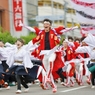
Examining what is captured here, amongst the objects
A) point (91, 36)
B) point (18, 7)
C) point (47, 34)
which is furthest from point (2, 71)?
point (18, 7)

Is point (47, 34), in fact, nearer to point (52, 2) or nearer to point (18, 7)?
point (18, 7)

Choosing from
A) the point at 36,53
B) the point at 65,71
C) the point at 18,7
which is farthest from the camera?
the point at 18,7

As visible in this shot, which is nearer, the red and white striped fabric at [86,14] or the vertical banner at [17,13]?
the red and white striped fabric at [86,14]

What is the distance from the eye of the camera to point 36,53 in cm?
1491

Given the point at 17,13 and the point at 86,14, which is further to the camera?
the point at 17,13

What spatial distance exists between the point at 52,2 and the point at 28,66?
195 ft

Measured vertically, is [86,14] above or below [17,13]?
above

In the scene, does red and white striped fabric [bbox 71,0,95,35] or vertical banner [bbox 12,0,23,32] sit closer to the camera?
red and white striped fabric [bbox 71,0,95,35]

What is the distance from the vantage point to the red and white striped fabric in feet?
42.4

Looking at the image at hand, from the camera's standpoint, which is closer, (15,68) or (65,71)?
(15,68)

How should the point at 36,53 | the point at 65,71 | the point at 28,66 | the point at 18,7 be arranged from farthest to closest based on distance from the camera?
the point at 18,7, the point at 65,71, the point at 36,53, the point at 28,66

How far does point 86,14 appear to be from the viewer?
13.1m

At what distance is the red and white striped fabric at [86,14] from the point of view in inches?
509

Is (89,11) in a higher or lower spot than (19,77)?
higher
